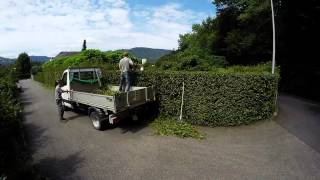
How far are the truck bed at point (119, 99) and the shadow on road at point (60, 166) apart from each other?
2.11 m

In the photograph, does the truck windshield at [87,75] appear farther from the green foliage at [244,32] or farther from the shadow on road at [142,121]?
the green foliage at [244,32]

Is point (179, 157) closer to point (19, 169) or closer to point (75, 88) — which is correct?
point (19, 169)

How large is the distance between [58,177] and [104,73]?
917 centimetres

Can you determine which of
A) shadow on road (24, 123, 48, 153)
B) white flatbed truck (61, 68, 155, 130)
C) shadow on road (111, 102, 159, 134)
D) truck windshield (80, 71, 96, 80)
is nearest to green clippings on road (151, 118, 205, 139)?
shadow on road (111, 102, 159, 134)

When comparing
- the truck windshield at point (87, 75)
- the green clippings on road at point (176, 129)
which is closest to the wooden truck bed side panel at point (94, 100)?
the truck windshield at point (87, 75)

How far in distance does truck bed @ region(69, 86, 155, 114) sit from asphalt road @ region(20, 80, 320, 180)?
40.0 inches

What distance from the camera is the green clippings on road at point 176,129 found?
441 inches

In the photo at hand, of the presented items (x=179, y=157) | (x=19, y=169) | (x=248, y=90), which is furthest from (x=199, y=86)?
(x=19, y=169)

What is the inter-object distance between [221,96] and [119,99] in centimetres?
390

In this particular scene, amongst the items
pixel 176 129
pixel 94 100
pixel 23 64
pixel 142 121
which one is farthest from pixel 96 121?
pixel 23 64

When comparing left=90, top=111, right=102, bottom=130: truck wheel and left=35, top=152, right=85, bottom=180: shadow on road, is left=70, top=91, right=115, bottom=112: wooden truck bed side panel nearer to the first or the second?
left=90, top=111, right=102, bottom=130: truck wheel

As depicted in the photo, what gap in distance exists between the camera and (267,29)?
3161cm

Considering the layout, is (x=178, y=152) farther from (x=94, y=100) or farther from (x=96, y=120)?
(x=94, y=100)

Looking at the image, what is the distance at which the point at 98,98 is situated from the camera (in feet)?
38.4
